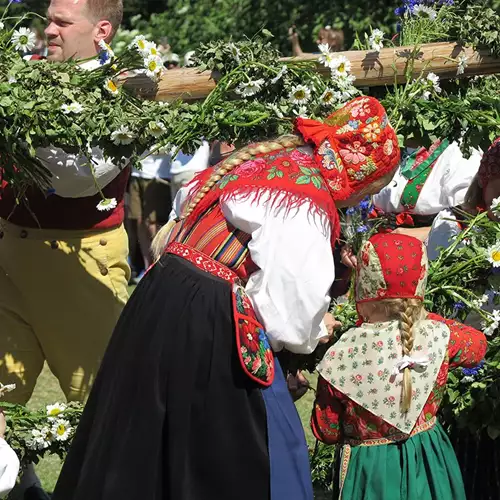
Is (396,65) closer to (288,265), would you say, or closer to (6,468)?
(288,265)

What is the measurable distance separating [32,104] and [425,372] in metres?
1.53

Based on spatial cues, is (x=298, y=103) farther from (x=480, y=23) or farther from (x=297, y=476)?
(x=297, y=476)

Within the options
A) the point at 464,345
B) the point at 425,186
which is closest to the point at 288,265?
the point at 464,345

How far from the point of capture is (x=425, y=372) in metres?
3.72

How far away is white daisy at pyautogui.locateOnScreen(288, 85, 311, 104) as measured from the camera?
4023 mm

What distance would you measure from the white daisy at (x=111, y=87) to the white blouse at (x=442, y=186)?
2165 millimetres

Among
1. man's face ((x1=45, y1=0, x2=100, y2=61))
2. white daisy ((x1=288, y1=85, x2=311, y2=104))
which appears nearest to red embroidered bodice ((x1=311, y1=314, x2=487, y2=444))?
white daisy ((x1=288, y1=85, x2=311, y2=104))

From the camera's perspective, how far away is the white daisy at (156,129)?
3.87 m

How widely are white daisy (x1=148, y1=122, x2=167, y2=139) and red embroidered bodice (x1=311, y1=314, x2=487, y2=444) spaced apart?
97 cm

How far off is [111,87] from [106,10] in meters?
0.90

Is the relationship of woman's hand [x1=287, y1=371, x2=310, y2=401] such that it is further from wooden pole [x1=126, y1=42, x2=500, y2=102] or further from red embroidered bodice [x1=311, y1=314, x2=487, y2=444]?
wooden pole [x1=126, y1=42, x2=500, y2=102]

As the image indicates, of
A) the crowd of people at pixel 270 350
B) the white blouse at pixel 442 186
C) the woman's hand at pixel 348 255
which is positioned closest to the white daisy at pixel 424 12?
the crowd of people at pixel 270 350

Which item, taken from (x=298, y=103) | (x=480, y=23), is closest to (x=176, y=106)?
(x=298, y=103)

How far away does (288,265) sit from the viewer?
337 centimetres
